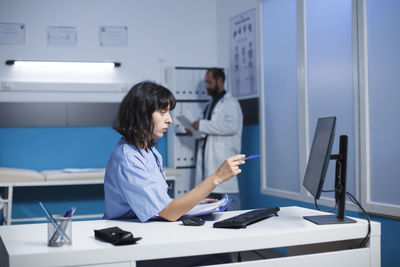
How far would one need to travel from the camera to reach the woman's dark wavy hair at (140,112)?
1.73 m

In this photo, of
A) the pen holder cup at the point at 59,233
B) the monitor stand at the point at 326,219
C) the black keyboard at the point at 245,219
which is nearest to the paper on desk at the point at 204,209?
the black keyboard at the point at 245,219

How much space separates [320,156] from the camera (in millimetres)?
1566

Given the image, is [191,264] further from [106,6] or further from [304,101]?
[106,6]

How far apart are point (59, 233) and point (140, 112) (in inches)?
25.5

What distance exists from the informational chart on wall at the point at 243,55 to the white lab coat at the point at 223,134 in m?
0.27

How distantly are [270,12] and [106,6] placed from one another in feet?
5.22

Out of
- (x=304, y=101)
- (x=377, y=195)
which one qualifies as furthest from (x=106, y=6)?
(x=377, y=195)

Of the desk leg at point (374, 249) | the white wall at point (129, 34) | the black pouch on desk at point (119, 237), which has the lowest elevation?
the desk leg at point (374, 249)

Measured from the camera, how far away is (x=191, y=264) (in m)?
1.47

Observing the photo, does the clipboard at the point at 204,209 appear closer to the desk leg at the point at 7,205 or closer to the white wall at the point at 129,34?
the desk leg at the point at 7,205

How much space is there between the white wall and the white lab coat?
2.83ft

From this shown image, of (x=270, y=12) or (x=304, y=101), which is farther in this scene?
(x=270, y=12)

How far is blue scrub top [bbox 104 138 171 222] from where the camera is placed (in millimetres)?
1591

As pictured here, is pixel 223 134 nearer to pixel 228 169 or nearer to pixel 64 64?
pixel 64 64
